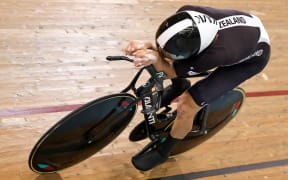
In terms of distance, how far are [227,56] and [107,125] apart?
0.87 m

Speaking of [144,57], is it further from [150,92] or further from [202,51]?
[150,92]

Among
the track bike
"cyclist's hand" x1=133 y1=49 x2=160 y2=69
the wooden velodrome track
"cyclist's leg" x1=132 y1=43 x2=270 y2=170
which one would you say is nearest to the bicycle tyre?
the track bike

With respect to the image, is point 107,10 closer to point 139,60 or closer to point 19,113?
point 19,113

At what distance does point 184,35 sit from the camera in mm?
2074

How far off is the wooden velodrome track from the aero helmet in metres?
1.17

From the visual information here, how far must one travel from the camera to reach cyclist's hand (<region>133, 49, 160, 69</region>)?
2.06m

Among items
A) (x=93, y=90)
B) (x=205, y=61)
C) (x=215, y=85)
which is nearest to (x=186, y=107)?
(x=215, y=85)

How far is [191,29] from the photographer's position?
2.08 metres

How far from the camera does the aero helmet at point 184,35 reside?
208 cm

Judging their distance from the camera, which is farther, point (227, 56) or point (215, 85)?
point (215, 85)

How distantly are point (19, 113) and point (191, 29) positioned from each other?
1.60 m

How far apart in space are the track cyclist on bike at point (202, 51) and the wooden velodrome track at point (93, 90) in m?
0.59

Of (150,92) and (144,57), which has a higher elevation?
(144,57)

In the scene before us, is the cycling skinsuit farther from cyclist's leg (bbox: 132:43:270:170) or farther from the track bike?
the track bike
